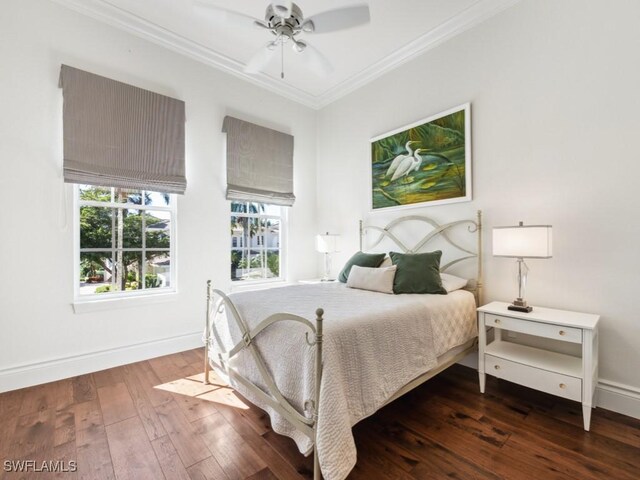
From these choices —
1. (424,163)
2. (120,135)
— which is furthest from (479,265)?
(120,135)

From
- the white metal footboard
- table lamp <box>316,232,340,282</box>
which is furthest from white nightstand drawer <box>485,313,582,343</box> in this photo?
table lamp <box>316,232,340,282</box>

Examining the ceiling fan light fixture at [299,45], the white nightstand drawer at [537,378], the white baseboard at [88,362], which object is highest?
the ceiling fan light fixture at [299,45]

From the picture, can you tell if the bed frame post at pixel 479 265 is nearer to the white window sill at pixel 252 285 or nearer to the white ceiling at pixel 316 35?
the white ceiling at pixel 316 35

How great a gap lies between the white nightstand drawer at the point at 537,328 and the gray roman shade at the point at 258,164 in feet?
9.40

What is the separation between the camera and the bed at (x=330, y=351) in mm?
1365

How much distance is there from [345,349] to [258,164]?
2.95m

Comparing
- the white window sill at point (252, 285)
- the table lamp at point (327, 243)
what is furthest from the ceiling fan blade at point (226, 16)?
the white window sill at point (252, 285)

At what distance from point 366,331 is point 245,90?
3478mm

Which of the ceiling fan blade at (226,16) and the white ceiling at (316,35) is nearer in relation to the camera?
the ceiling fan blade at (226,16)

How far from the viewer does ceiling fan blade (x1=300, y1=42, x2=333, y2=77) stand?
90.9 inches

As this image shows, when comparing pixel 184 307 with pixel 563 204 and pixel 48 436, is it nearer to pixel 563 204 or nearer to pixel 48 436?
pixel 48 436

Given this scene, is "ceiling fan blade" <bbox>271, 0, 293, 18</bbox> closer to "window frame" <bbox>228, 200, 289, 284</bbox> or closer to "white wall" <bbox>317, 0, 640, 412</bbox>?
"white wall" <bbox>317, 0, 640, 412</bbox>

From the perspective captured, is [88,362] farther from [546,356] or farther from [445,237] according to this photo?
[546,356]

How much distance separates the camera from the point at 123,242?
9.89 feet
